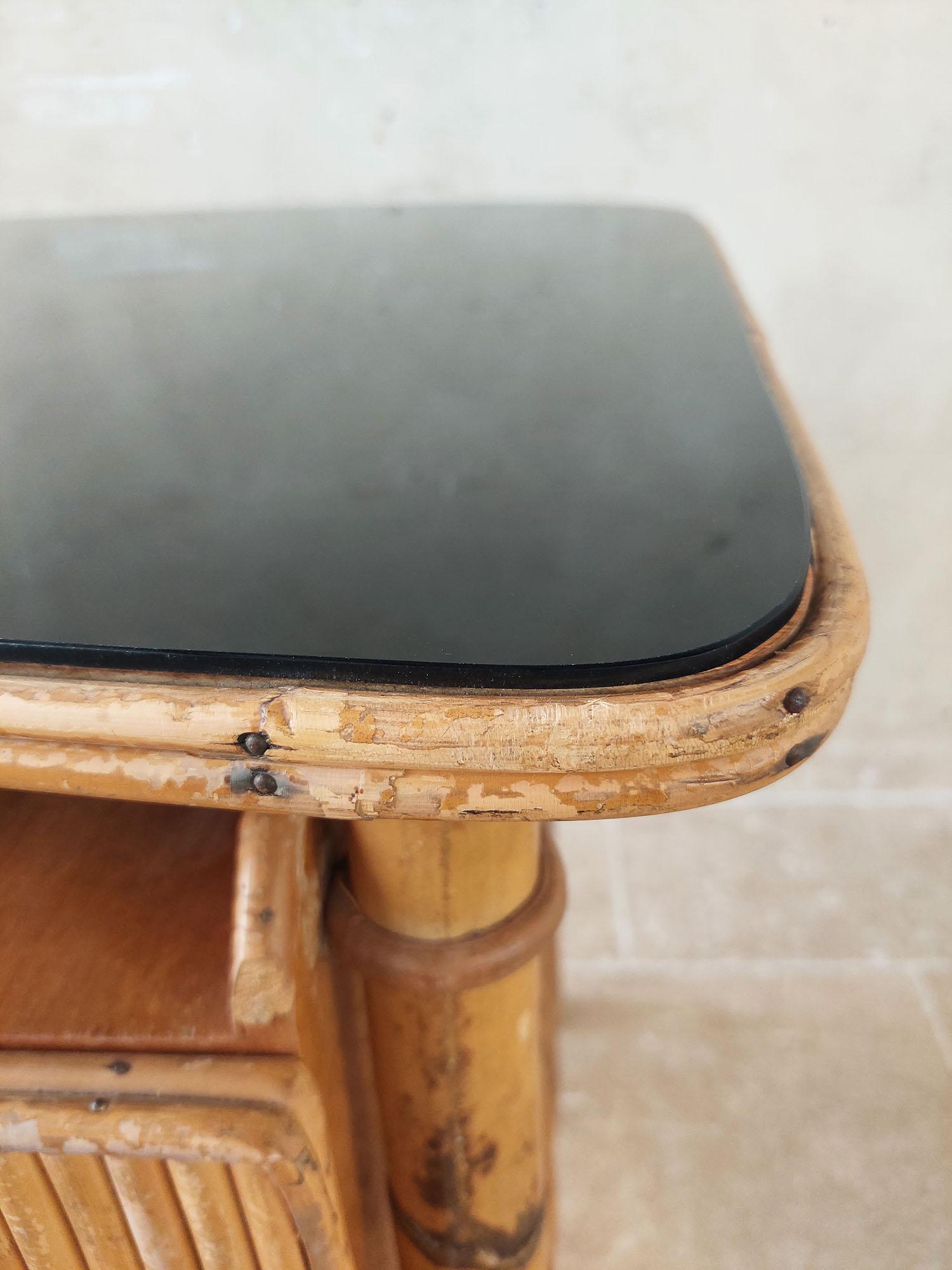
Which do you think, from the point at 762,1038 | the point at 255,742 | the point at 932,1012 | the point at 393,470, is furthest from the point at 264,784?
the point at 932,1012

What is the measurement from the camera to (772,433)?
0.48 metres

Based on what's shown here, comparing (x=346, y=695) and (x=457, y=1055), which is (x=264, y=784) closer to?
(x=346, y=695)

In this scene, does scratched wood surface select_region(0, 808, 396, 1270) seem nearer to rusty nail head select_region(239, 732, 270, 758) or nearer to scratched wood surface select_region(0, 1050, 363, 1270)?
scratched wood surface select_region(0, 1050, 363, 1270)

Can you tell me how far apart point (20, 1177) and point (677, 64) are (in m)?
1.16

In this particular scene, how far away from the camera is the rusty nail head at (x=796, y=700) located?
339mm

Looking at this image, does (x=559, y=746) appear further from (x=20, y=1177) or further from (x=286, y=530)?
(x=20, y=1177)

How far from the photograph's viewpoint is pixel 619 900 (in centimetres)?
132

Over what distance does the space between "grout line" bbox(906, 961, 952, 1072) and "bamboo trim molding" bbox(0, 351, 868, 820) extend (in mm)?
962

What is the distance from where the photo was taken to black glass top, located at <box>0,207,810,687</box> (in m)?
0.34

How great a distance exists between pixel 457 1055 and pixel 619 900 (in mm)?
780

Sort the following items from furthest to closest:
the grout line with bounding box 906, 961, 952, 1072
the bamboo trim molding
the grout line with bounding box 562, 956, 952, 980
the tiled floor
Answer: the grout line with bounding box 562, 956, 952, 980, the grout line with bounding box 906, 961, 952, 1072, the tiled floor, the bamboo trim molding

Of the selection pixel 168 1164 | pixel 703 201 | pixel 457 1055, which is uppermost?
pixel 703 201

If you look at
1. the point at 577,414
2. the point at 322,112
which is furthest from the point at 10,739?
the point at 322,112

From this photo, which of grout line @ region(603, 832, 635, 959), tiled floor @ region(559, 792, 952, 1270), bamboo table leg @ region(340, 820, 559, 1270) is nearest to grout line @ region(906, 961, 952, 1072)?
tiled floor @ region(559, 792, 952, 1270)
